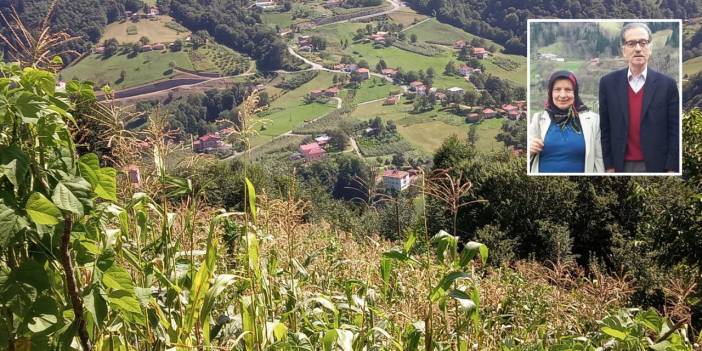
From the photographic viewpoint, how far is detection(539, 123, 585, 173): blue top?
145 inches

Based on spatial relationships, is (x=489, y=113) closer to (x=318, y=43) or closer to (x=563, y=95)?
(x=318, y=43)

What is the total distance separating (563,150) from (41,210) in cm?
337

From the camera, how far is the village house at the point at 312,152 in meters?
36.7

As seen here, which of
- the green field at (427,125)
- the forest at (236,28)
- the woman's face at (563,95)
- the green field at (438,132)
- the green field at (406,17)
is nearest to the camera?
the woman's face at (563,95)

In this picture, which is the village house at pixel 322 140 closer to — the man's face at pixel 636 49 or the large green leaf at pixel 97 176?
the man's face at pixel 636 49

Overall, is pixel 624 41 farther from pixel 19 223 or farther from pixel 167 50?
pixel 167 50

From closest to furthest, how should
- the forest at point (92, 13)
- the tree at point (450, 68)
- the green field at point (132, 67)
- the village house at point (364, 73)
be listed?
1. the green field at point (132, 67)
2. the forest at point (92, 13)
3. the tree at point (450, 68)
4. the village house at point (364, 73)

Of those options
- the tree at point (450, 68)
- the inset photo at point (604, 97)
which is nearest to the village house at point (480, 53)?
the tree at point (450, 68)

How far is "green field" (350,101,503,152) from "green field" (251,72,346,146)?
117 inches

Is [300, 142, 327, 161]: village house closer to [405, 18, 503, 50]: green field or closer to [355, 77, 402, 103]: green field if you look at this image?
[355, 77, 402, 103]: green field

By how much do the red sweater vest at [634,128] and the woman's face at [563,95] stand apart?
0.33 meters

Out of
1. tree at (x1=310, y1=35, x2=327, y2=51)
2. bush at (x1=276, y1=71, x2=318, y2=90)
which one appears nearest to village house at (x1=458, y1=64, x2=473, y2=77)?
bush at (x1=276, y1=71, x2=318, y2=90)

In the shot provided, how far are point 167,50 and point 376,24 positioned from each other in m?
20.4

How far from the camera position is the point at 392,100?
48.0m
